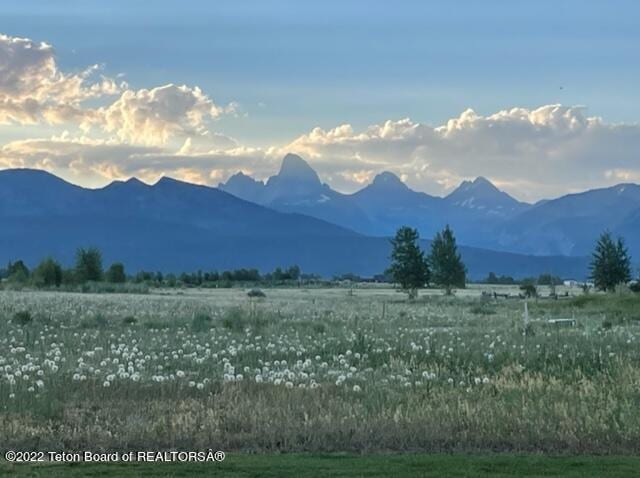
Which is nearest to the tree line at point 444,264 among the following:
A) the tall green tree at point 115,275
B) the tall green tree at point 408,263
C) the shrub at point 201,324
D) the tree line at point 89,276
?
the tall green tree at point 408,263

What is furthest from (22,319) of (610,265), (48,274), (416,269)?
(48,274)

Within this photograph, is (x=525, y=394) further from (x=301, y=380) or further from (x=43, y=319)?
(x=43, y=319)

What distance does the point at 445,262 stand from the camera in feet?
300

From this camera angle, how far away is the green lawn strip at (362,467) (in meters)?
10.5

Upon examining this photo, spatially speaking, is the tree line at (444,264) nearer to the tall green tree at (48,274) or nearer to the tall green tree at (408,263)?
the tall green tree at (408,263)

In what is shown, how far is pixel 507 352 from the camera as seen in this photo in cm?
2184

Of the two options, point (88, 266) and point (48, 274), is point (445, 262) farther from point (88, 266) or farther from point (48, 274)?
point (88, 266)

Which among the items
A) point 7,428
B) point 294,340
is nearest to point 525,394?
point 7,428

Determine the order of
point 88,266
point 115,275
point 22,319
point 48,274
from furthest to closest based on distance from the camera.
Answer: point 115,275
point 88,266
point 48,274
point 22,319

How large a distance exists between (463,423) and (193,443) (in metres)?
3.73

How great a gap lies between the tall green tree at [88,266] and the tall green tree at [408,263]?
45.2m

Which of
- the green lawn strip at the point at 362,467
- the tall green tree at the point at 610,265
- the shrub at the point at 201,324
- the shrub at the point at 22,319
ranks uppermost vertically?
the tall green tree at the point at 610,265

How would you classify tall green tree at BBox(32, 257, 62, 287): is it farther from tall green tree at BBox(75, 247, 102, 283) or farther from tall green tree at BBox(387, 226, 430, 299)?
tall green tree at BBox(387, 226, 430, 299)

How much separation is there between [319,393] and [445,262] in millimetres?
76898
